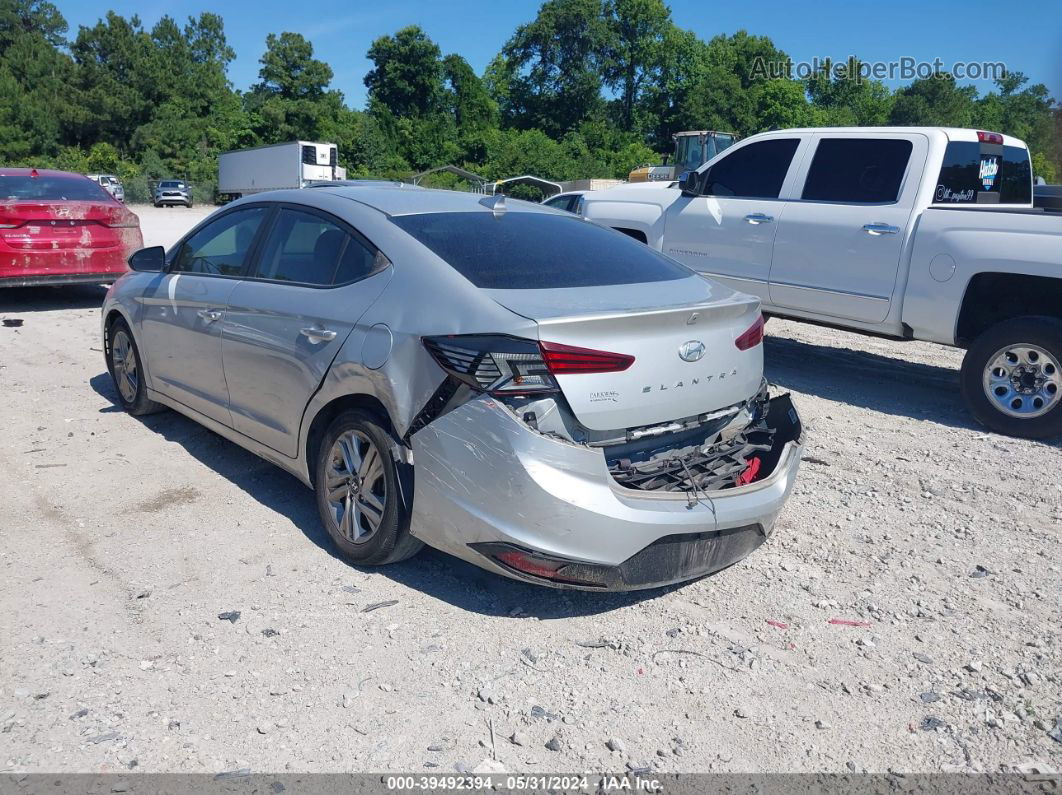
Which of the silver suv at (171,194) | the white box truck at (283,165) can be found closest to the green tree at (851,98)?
the white box truck at (283,165)

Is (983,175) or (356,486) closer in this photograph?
(356,486)

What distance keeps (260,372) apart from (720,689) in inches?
105

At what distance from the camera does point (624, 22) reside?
273 feet

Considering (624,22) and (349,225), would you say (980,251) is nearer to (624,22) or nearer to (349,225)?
(349,225)

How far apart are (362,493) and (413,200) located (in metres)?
1.51

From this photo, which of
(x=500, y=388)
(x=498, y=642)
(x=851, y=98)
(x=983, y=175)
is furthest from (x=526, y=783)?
(x=851, y=98)

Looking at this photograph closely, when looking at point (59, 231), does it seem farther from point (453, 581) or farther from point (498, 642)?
point (498, 642)

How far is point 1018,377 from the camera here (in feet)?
20.6

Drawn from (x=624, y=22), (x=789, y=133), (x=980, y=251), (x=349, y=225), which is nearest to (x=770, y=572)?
(x=349, y=225)

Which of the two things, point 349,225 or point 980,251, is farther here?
point 980,251

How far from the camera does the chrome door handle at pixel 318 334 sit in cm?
396

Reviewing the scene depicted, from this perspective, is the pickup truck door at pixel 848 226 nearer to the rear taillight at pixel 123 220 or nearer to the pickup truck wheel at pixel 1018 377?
the pickup truck wheel at pixel 1018 377

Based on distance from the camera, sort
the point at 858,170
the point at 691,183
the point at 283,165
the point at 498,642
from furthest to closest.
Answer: the point at 283,165
the point at 691,183
the point at 858,170
the point at 498,642

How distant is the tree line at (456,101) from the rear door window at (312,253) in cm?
5842
